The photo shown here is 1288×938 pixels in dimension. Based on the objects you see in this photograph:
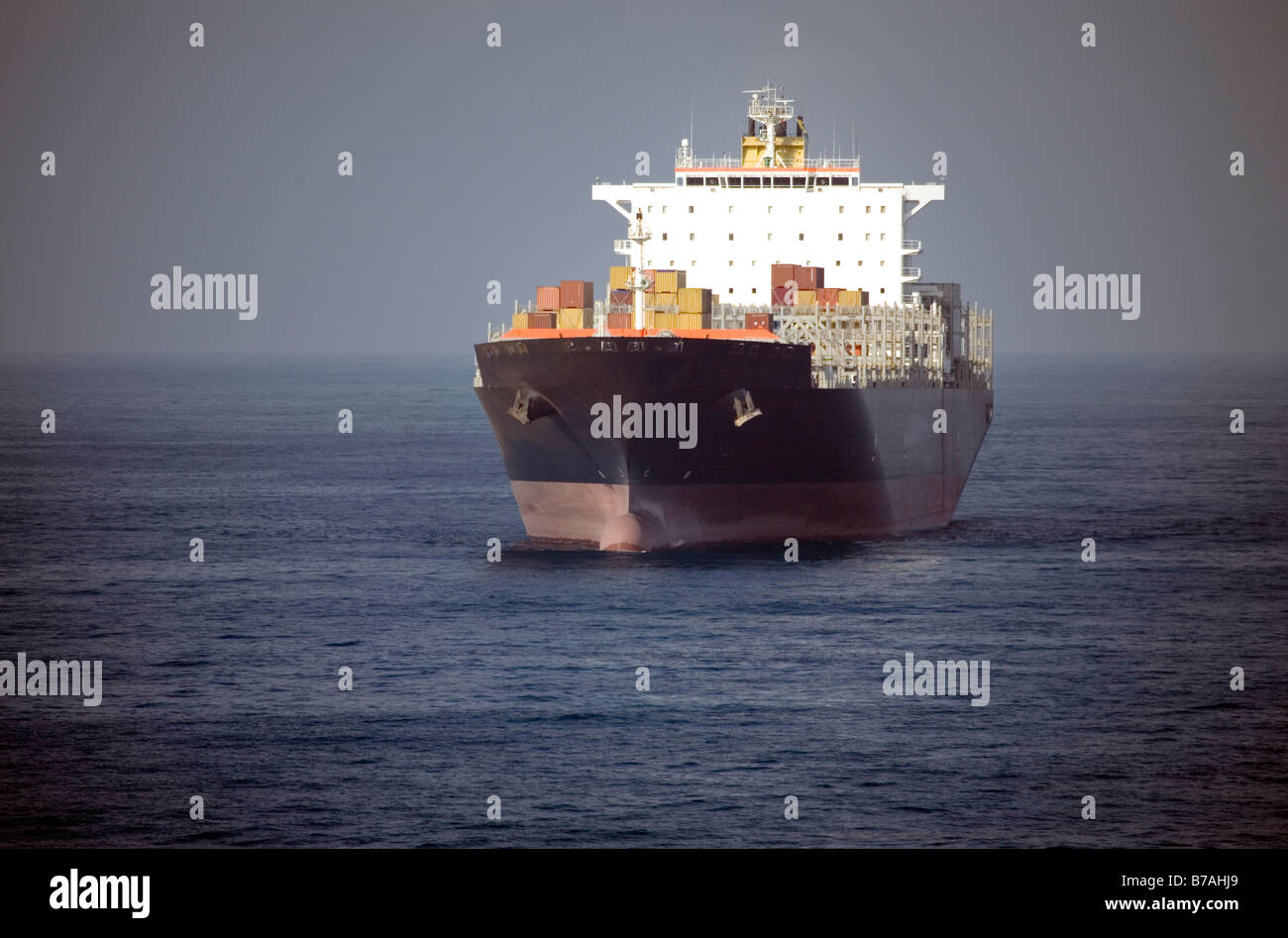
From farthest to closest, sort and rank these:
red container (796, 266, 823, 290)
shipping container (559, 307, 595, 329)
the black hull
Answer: red container (796, 266, 823, 290), shipping container (559, 307, 595, 329), the black hull

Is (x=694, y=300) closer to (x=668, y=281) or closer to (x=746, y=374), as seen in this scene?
(x=668, y=281)

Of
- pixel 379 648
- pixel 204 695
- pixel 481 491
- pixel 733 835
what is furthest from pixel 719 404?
pixel 481 491

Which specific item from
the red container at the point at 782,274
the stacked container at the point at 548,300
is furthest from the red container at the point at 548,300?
the red container at the point at 782,274

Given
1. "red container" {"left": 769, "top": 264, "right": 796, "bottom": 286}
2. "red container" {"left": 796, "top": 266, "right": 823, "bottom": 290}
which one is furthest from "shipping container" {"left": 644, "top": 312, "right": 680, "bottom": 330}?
"red container" {"left": 796, "top": 266, "right": 823, "bottom": 290}

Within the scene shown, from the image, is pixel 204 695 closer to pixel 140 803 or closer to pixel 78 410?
pixel 140 803

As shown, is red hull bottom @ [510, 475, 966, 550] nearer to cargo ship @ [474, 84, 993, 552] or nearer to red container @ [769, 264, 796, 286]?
cargo ship @ [474, 84, 993, 552]

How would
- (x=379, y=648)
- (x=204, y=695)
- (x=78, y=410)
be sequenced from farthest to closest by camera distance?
(x=78, y=410)
(x=379, y=648)
(x=204, y=695)

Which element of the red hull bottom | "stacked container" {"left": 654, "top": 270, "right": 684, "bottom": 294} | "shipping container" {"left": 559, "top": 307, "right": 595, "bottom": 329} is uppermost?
"stacked container" {"left": 654, "top": 270, "right": 684, "bottom": 294}
